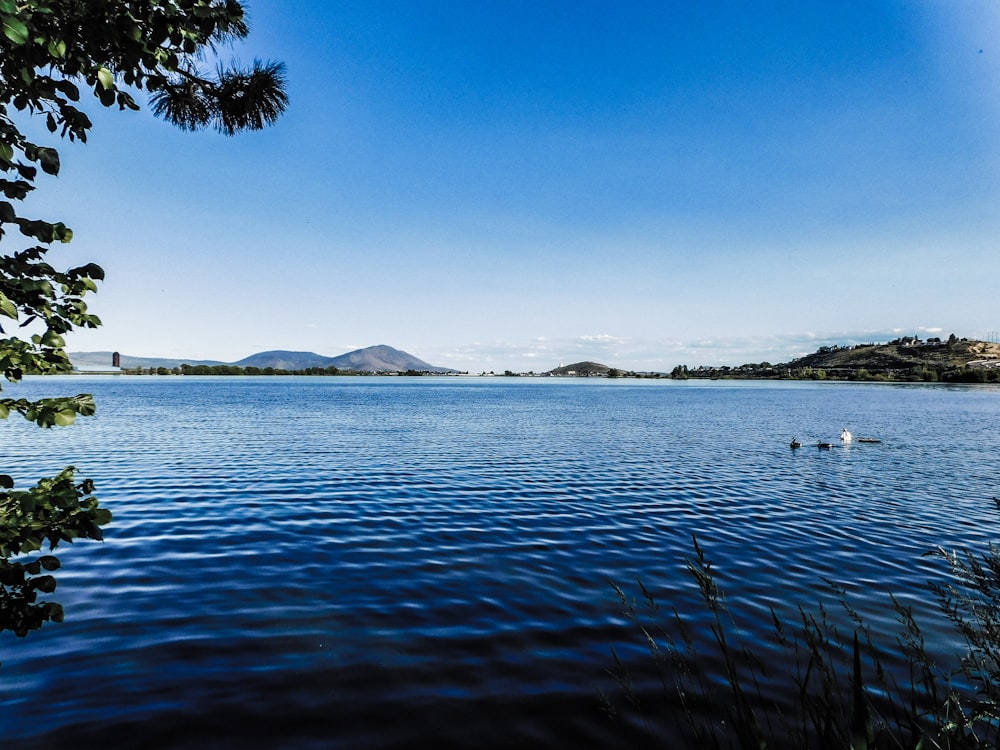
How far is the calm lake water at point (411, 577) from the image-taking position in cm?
786

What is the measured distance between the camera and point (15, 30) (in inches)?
126

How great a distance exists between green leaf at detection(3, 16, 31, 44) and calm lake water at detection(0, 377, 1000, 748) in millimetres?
8121

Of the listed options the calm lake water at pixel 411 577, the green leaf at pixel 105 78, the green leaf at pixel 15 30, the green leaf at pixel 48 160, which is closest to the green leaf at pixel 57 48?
the green leaf at pixel 105 78

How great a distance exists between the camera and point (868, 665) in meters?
9.63

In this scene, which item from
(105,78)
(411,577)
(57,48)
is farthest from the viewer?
(411,577)

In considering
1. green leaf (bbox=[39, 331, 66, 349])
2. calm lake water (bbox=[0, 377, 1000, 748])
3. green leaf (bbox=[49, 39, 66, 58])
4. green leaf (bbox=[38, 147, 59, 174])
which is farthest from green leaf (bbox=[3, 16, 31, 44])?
calm lake water (bbox=[0, 377, 1000, 748])

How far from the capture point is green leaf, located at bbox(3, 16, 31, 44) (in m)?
3.18

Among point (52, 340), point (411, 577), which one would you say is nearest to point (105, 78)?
point (52, 340)

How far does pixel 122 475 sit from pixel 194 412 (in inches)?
1899

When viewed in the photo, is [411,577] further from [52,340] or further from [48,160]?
[48,160]

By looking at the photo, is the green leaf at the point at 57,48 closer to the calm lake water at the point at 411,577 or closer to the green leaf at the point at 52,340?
the green leaf at the point at 52,340

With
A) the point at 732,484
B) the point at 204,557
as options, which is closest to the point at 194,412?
the point at 204,557

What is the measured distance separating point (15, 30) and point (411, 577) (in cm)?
1290

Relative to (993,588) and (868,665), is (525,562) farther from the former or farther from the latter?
(993,588)
